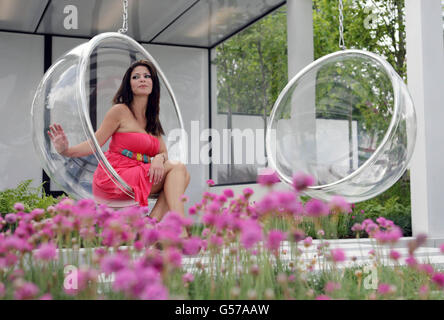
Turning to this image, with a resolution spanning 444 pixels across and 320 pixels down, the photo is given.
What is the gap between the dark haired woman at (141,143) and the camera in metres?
2.93

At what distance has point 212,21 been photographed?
23.7ft

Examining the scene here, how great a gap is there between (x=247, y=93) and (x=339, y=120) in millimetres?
4029

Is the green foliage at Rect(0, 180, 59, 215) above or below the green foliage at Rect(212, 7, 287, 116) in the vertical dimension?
below

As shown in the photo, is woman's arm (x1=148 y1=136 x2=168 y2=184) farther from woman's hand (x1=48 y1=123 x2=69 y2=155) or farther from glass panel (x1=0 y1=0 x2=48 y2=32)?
glass panel (x1=0 y1=0 x2=48 y2=32)

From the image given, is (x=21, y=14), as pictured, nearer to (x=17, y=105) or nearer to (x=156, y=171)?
(x=17, y=105)

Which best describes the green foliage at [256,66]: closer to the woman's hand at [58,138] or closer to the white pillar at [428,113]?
the white pillar at [428,113]

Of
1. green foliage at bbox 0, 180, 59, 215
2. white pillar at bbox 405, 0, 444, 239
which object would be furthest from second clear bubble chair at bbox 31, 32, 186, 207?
white pillar at bbox 405, 0, 444, 239

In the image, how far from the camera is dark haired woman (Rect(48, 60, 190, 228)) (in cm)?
293

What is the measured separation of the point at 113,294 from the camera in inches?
57.9

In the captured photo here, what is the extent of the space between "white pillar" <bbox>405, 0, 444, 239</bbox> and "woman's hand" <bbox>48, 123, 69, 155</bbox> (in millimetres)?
3259
